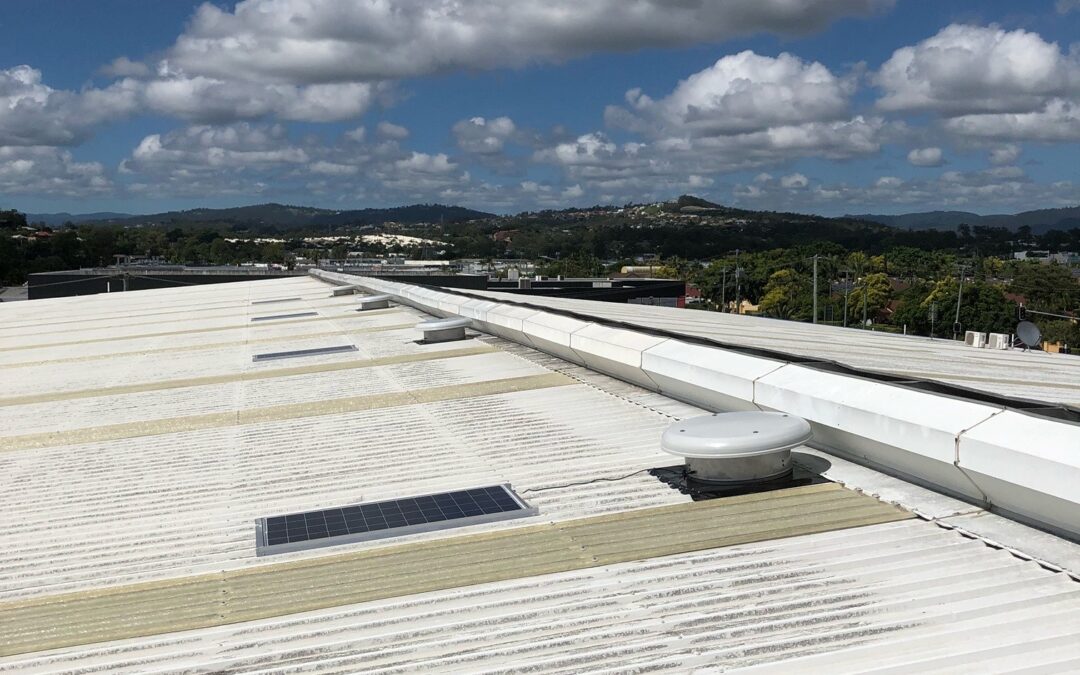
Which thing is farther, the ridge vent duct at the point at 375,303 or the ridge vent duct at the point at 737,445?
the ridge vent duct at the point at 375,303

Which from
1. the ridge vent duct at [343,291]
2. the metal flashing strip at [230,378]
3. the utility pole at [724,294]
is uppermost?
the ridge vent duct at [343,291]

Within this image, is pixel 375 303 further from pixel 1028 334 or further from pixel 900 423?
pixel 900 423

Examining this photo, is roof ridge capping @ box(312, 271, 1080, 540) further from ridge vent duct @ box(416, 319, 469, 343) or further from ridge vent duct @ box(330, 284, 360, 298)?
ridge vent duct @ box(330, 284, 360, 298)

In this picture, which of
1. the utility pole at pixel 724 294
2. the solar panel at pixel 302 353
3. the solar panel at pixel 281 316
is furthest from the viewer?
the utility pole at pixel 724 294

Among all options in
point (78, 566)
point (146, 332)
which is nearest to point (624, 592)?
point (78, 566)

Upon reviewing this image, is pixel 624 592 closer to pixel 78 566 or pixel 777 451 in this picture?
pixel 777 451

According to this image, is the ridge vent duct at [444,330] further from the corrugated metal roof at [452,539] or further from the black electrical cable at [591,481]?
the black electrical cable at [591,481]

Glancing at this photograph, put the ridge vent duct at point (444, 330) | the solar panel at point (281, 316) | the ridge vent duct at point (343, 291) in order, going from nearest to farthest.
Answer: the ridge vent duct at point (444, 330), the solar panel at point (281, 316), the ridge vent duct at point (343, 291)

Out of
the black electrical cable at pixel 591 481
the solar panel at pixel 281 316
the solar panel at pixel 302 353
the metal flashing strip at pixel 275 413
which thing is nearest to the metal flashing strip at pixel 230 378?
the solar panel at pixel 302 353

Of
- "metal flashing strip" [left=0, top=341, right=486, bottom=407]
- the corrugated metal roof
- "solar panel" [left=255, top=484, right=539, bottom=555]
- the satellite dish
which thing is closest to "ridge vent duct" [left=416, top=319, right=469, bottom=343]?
"metal flashing strip" [left=0, top=341, right=486, bottom=407]
